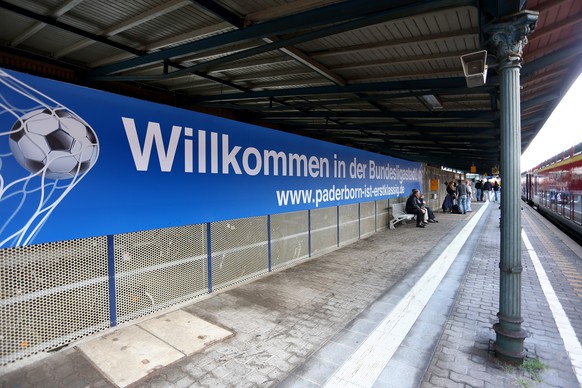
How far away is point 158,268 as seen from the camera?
13.2 feet

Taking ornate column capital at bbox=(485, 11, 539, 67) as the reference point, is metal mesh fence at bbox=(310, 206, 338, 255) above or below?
below

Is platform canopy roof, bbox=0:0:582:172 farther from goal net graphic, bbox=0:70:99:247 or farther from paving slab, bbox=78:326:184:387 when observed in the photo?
paving slab, bbox=78:326:184:387

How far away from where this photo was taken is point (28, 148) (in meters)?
2.67

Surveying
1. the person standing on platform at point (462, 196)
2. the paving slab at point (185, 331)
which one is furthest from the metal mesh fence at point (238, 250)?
the person standing on platform at point (462, 196)

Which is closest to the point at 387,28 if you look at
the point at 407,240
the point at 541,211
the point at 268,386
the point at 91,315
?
the point at 268,386

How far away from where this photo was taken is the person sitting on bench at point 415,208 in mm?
11773

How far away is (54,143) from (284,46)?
2.75m

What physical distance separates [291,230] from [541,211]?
64.6 feet

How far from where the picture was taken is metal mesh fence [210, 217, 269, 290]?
4809 millimetres

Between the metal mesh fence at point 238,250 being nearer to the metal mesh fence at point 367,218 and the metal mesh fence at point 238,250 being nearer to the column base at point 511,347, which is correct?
the column base at point 511,347

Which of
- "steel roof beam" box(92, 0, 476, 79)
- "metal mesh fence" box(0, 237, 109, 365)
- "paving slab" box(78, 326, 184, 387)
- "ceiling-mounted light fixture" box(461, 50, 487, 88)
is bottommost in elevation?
"paving slab" box(78, 326, 184, 387)

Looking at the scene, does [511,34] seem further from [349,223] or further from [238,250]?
[349,223]

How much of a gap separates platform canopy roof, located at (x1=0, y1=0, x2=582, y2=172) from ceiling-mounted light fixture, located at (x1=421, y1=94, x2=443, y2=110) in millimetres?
44

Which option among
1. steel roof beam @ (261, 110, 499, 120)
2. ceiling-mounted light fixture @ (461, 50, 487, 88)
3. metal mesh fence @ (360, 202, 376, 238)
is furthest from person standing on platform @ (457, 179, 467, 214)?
ceiling-mounted light fixture @ (461, 50, 487, 88)
